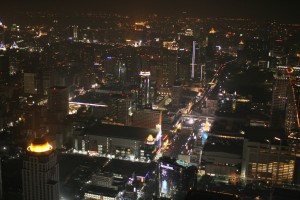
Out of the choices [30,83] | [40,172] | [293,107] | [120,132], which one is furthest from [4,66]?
[293,107]

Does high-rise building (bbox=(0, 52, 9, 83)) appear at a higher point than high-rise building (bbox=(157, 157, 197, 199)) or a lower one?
higher

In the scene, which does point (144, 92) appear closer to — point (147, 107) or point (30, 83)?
point (147, 107)

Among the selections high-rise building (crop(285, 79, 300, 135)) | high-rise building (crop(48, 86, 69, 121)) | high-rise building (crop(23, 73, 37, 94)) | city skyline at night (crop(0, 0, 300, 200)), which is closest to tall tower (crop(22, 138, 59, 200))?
city skyline at night (crop(0, 0, 300, 200))

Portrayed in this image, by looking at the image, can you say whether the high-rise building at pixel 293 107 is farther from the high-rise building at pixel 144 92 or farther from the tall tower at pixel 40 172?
the tall tower at pixel 40 172

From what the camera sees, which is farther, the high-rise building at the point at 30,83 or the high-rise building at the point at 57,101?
the high-rise building at the point at 30,83

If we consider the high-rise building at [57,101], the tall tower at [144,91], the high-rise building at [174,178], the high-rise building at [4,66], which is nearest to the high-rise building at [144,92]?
the tall tower at [144,91]

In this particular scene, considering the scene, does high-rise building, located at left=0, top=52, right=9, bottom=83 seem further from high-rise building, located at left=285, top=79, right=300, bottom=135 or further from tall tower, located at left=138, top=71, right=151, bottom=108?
high-rise building, located at left=285, top=79, right=300, bottom=135
